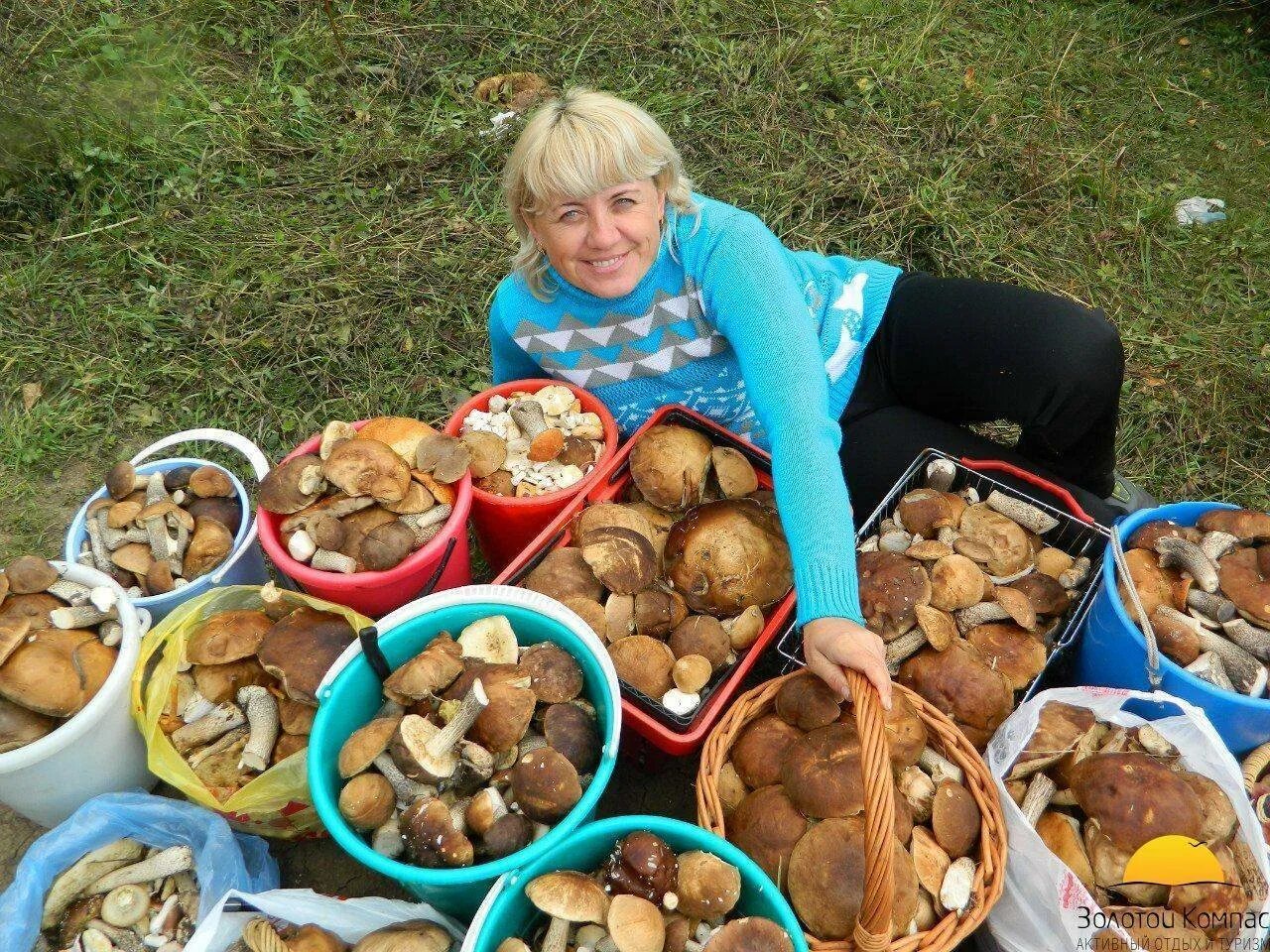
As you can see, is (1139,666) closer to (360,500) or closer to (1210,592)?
(1210,592)

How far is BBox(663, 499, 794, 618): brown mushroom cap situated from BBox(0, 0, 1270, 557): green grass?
1.77 metres

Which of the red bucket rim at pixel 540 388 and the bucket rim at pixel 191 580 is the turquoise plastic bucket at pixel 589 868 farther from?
the bucket rim at pixel 191 580

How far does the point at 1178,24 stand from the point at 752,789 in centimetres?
584

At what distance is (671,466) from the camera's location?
98.8 inches

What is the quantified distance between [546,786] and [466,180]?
3543mm

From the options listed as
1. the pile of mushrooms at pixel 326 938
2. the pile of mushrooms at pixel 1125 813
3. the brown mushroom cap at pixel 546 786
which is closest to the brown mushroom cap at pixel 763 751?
the brown mushroom cap at pixel 546 786

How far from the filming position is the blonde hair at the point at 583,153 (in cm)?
214

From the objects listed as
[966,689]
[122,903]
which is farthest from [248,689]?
[966,689]

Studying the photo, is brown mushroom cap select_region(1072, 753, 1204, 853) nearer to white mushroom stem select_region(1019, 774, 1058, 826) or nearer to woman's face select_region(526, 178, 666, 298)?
white mushroom stem select_region(1019, 774, 1058, 826)

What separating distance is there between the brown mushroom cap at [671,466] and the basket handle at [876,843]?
1.01 meters

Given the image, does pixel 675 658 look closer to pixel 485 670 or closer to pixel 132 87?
pixel 485 670

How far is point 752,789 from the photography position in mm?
2062

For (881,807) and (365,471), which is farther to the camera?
(365,471)

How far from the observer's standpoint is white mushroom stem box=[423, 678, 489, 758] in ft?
6.05
